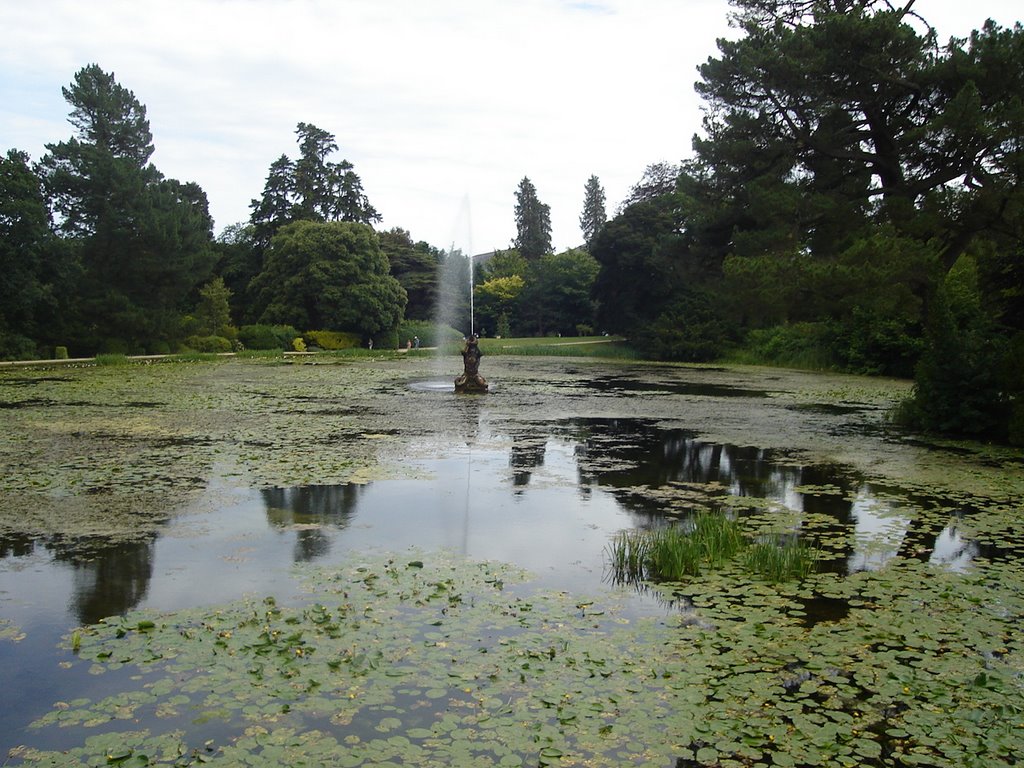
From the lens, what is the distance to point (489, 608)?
18.1 feet

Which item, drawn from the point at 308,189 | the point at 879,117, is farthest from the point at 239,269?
the point at 879,117

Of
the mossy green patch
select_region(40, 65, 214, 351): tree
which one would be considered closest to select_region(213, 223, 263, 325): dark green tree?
select_region(40, 65, 214, 351): tree

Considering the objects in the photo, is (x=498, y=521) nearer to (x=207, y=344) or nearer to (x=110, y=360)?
(x=110, y=360)

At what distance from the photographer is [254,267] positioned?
182 ft

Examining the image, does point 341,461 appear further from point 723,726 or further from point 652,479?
point 723,726

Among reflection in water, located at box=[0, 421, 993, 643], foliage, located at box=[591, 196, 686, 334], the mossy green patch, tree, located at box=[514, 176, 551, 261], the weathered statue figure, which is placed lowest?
the mossy green patch

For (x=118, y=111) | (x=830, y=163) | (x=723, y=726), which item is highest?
(x=118, y=111)

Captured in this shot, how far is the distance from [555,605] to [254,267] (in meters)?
53.3


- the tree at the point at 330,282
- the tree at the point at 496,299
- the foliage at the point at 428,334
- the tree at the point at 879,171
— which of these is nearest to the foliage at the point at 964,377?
the tree at the point at 879,171

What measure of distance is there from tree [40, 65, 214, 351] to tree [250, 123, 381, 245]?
1848cm

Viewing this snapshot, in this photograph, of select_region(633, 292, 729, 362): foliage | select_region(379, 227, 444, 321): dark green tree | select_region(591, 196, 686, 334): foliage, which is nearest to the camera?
select_region(633, 292, 729, 362): foliage

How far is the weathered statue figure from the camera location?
20.5 m

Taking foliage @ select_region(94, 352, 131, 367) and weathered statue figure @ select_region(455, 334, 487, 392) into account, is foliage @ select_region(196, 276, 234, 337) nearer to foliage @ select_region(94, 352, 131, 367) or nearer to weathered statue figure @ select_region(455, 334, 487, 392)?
foliage @ select_region(94, 352, 131, 367)

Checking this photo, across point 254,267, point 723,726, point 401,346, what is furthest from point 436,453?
point 254,267
